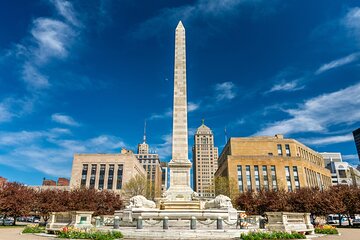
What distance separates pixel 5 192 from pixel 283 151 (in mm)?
75560

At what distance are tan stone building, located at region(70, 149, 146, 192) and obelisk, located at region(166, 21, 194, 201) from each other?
2514 inches

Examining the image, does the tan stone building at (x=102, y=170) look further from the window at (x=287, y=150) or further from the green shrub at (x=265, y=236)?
the green shrub at (x=265, y=236)

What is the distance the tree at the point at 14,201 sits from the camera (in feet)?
119

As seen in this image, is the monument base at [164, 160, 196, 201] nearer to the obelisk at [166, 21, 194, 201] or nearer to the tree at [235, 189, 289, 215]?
the obelisk at [166, 21, 194, 201]

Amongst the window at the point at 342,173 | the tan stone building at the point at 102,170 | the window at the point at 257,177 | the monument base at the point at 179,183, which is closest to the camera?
the monument base at the point at 179,183

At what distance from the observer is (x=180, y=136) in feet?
94.9

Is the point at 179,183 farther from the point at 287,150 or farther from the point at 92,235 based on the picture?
the point at 287,150

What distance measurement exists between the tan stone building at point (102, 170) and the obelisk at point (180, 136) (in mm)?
63867

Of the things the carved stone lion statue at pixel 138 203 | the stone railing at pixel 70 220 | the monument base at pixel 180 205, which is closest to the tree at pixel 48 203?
the stone railing at pixel 70 220

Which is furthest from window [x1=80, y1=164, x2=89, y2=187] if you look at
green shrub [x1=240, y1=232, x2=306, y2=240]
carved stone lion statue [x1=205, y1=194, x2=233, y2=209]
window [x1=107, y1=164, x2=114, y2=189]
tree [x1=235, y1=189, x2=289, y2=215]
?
green shrub [x1=240, y1=232, x2=306, y2=240]

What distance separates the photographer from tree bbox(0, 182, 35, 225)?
36.2m

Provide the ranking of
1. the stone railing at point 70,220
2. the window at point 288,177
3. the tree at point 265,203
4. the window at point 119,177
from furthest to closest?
1. the window at point 119,177
2. the window at point 288,177
3. the tree at point 265,203
4. the stone railing at point 70,220

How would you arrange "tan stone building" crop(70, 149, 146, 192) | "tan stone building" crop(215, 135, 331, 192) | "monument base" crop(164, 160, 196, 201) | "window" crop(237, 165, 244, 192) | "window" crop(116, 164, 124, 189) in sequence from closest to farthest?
"monument base" crop(164, 160, 196, 201), "window" crop(237, 165, 244, 192), "tan stone building" crop(215, 135, 331, 192), "tan stone building" crop(70, 149, 146, 192), "window" crop(116, 164, 124, 189)

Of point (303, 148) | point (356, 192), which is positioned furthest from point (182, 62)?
point (303, 148)
